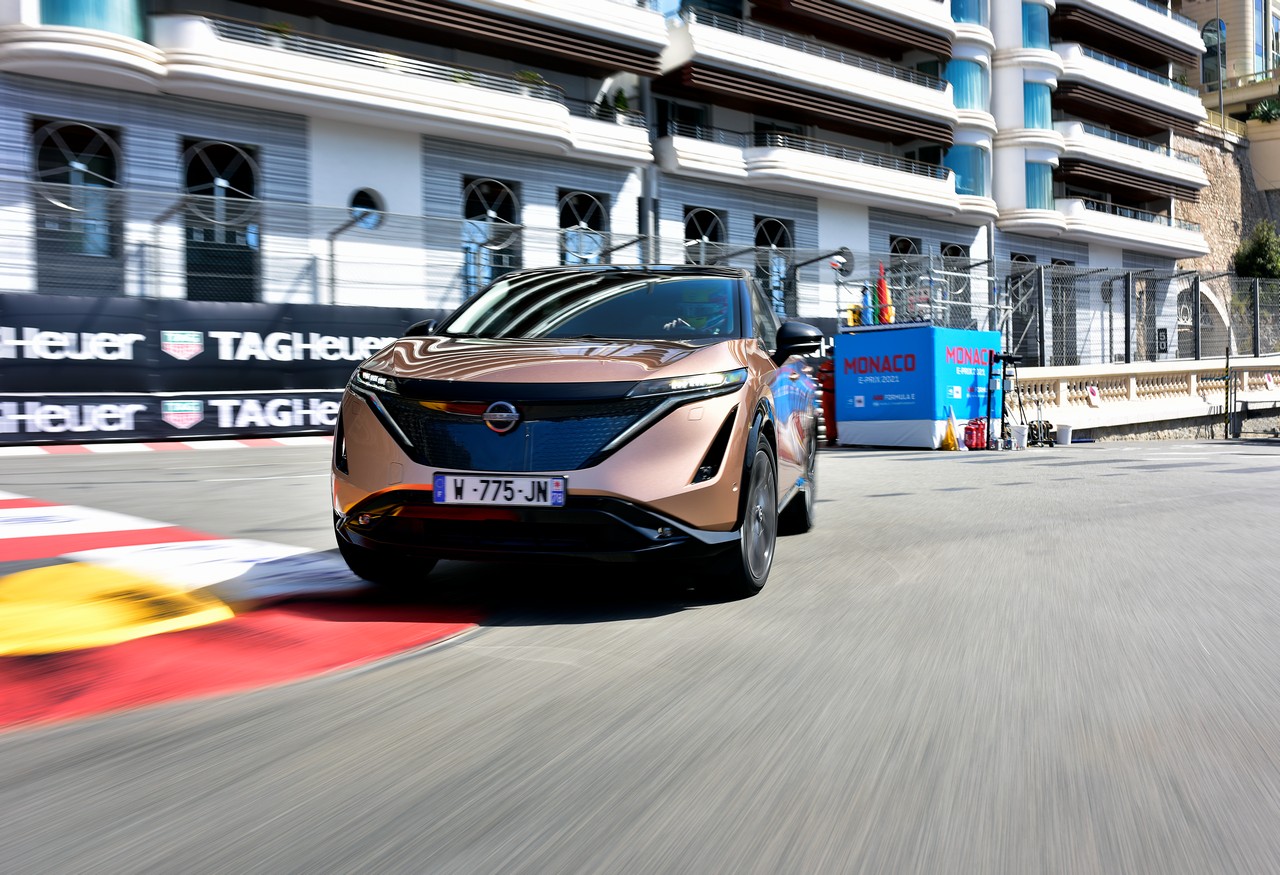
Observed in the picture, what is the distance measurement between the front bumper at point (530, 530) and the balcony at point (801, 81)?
26785 mm

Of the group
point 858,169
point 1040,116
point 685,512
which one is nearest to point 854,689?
point 685,512

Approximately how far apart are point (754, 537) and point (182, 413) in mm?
13030

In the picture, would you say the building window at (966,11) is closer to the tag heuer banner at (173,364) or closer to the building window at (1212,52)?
the tag heuer banner at (173,364)

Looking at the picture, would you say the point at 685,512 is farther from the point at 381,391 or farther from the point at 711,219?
the point at 711,219

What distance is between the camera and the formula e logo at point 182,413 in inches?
620

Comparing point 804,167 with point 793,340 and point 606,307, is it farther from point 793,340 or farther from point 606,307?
point 606,307

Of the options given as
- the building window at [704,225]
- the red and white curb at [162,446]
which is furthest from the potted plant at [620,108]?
the red and white curb at [162,446]

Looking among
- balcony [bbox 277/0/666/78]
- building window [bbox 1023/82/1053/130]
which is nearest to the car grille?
balcony [bbox 277/0/666/78]

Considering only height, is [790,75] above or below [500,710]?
above

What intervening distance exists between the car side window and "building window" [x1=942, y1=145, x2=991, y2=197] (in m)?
32.7

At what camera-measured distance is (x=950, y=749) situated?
2.90 m

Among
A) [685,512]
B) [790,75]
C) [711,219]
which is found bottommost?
[685,512]

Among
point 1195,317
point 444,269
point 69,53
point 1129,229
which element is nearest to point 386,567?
point 444,269

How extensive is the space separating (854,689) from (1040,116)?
41.0 m
